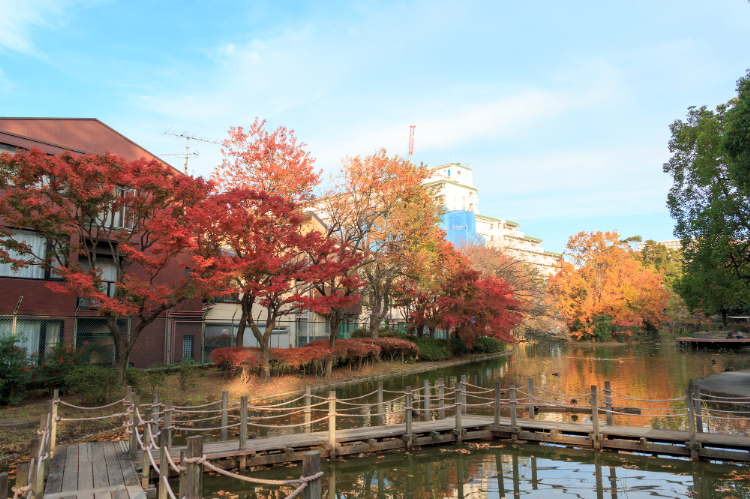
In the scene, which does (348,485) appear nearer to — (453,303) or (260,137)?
(260,137)

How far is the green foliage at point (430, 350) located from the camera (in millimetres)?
36781

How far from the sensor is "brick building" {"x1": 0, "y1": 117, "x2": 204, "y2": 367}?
19.8 metres

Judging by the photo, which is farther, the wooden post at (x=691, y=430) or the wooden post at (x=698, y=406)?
the wooden post at (x=698, y=406)

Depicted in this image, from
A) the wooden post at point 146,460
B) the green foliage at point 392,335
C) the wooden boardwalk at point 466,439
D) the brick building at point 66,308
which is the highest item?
the brick building at point 66,308

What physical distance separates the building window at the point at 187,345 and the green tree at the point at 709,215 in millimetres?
26264

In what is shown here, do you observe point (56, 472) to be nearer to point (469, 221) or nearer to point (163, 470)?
point (163, 470)

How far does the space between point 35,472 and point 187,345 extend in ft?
65.4

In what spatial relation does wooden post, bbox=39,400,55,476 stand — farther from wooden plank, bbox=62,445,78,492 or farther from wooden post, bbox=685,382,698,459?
wooden post, bbox=685,382,698,459

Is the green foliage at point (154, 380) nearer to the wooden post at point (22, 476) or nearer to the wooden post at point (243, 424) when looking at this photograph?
the wooden post at point (243, 424)

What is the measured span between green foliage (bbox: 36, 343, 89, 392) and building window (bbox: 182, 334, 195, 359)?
7.93 m

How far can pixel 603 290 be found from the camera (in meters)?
60.1

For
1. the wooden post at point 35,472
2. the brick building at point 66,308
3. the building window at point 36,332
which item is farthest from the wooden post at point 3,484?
the building window at point 36,332

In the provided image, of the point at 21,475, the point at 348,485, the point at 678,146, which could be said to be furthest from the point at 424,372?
the point at 21,475

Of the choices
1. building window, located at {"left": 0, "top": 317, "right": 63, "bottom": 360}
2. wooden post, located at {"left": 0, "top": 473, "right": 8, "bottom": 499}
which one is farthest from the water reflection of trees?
building window, located at {"left": 0, "top": 317, "right": 63, "bottom": 360}
